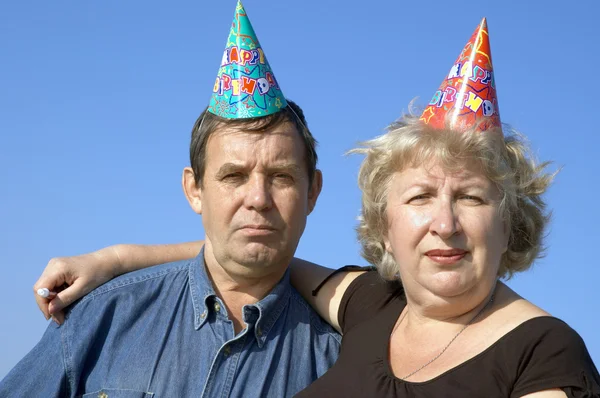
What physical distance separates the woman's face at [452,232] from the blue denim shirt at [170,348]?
2.89 feet

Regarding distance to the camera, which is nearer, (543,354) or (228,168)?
(543,354)

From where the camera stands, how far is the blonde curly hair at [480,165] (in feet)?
11.7

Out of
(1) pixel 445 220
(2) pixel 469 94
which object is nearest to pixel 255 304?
(1) pixel 445 220

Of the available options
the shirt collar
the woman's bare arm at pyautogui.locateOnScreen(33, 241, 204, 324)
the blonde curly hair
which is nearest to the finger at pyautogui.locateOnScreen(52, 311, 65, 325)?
the woman's bare arm at pyautogui.locateOnScreen(33, 241, 204, 324)

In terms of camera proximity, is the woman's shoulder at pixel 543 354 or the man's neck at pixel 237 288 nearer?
the woman's shoulder at pixel 543 354

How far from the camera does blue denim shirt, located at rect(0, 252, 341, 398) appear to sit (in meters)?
3.90

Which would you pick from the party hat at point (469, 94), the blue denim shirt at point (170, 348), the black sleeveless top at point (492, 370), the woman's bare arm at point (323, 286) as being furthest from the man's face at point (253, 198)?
the party hat at point (469, 94)

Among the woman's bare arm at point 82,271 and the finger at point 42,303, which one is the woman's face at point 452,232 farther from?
the finger at point 42,303

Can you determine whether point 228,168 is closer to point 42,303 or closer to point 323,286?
point 323,286

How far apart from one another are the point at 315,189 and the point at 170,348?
1217 millimetres

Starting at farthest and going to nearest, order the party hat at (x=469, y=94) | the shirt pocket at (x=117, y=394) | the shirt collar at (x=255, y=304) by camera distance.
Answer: the shirt collar at (x=255, y=304) < the shirt pocket at (x=117, y=394) < the party hat at (x=469, y=94)

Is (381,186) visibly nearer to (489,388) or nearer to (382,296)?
(382,296)

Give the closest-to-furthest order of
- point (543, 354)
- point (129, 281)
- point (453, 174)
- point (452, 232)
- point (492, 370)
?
point (543, 354) → point (492, 370) → point (452, 232) → point (453, 174) → point (129, 281)

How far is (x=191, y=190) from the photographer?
437cm
